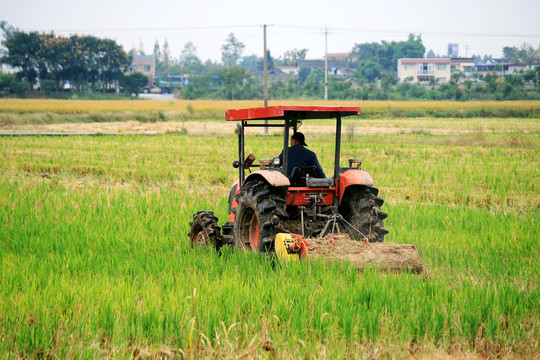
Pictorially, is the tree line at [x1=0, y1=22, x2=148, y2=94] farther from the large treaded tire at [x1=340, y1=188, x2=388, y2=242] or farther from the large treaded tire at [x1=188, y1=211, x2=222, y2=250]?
the large treaded tire at [x1=340, y1=188, x2=388, y2=242]

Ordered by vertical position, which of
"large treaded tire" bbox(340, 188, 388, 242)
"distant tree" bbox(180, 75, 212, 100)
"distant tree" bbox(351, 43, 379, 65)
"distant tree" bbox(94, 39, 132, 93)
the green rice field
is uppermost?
"distant tree" bbox(351, 43, 379, 65)

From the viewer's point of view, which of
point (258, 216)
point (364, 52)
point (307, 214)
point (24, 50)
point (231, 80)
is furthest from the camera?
point (364, 52)

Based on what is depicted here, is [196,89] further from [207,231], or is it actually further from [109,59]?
[207,231]

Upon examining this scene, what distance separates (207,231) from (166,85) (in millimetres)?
87098

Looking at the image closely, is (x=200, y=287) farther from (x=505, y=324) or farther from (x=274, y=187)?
(x=505, y=324)

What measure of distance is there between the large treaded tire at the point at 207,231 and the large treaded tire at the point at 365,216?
1627mm

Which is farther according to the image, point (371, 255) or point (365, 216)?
point (365, 216)

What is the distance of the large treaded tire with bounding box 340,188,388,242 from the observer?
6.69 meters

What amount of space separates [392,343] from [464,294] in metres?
1.04

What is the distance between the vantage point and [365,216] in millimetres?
6711

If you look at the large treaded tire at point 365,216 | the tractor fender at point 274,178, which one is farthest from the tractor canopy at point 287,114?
the large treaded tire at point 365,216

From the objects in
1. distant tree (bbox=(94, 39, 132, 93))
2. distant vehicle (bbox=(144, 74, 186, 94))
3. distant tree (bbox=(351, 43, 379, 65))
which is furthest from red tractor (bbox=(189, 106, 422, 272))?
distant tree (bbox=(351, 43, 379, 65))

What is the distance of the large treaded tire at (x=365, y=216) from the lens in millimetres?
6691

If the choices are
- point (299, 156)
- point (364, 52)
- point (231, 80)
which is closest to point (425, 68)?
point (364, 52)
